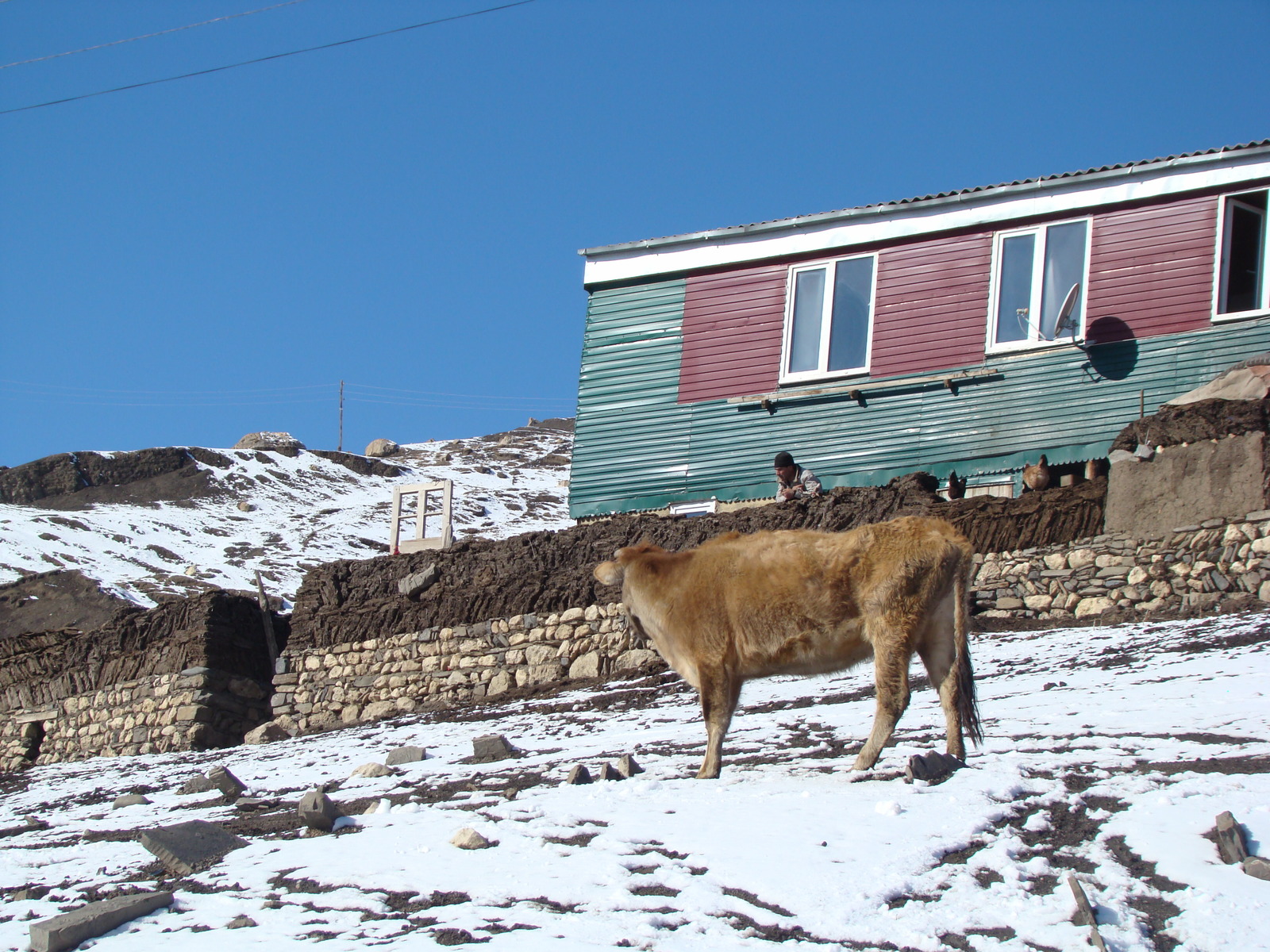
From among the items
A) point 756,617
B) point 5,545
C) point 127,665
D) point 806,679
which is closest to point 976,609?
point 806,679

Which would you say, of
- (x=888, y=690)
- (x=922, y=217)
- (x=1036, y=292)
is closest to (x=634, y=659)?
(x=888, y=690)

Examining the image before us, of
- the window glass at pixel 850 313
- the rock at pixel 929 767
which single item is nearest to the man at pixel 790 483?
the window glass at pixel 850 313

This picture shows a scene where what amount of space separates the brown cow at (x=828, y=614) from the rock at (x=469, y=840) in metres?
1.68

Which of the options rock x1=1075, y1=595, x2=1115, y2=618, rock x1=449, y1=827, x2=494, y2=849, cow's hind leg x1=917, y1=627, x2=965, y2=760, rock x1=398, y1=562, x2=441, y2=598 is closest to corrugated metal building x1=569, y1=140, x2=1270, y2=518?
rock x1=398, y1=562, x2=441, y2=598

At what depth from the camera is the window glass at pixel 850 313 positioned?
18.2m

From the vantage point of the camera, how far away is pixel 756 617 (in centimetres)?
769

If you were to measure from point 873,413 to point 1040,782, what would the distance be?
11509 mm

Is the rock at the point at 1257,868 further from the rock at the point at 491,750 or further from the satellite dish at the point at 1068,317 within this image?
the satellite dish at the point at 1068,317

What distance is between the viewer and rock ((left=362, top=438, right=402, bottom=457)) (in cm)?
5103

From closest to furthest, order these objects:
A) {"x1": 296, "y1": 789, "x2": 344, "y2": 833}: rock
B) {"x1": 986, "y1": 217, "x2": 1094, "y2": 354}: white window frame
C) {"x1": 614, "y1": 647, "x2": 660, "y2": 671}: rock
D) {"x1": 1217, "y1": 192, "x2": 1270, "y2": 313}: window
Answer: {"x1": 296, "y1": 789, "x2": 344, "y2": 833}: rock, {"x1": 614, "y1": 647, "x2": 660, "y2": 671}: rock, {"x1": 1217, "y1": 192, "x2": 1270, "y2": 313}: window, {"x1": 986, "y1": 217, "x2": 1094, "y2": 354}: white window frame

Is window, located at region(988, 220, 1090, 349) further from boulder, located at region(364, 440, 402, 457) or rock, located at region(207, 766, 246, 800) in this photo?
boulder, located at region(364, 440, 402, 457)

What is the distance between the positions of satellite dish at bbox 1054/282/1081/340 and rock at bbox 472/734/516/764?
32.7 ft

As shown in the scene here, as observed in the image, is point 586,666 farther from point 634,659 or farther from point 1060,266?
point 1060,266

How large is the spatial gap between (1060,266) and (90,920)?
14887 mm
